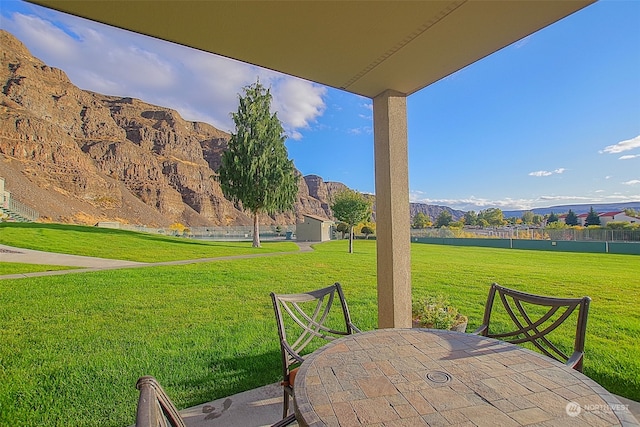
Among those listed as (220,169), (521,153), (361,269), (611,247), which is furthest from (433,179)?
(220,169)

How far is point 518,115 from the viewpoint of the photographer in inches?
291

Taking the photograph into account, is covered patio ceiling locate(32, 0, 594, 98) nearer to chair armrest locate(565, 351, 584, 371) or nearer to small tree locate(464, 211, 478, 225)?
chair armrest locate(565, 351, 584, 371)

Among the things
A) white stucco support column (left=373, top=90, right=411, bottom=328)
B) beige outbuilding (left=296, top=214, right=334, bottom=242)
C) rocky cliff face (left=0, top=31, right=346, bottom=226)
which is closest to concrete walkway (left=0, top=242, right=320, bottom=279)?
white stucco support column (left=373, top=90, right=411, bottom=328)

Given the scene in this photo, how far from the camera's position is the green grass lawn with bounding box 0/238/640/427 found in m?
2.15

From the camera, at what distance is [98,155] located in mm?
52062

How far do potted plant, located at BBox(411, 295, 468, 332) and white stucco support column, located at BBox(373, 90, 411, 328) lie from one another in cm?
37

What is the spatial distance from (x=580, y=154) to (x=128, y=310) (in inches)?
312

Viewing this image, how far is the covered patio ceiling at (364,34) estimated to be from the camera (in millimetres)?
1416

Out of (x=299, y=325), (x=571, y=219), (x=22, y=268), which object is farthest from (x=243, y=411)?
(x=571, y=219)

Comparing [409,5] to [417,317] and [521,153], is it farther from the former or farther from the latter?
[521,153]

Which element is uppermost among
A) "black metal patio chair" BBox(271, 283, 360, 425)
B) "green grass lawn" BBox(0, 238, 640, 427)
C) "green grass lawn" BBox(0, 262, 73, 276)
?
"black metal patio chair" BBox(271, 283, 360, 425)

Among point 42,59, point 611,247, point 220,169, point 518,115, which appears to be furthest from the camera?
point 42,59

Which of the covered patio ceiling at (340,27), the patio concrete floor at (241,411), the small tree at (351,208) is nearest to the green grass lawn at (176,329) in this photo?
the patio concrete floor at (241,411)

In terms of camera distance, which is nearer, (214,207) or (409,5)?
(409,5)
